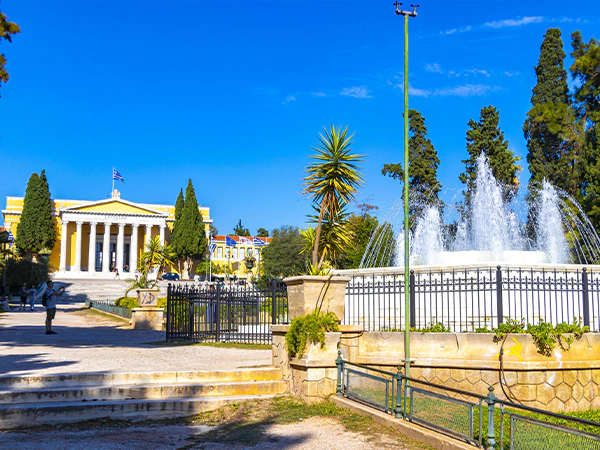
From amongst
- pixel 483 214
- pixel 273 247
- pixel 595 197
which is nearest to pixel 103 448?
pixel 483 214

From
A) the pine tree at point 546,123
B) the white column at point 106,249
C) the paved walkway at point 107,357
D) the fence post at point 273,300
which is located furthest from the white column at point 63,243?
the fence post at point 273,300

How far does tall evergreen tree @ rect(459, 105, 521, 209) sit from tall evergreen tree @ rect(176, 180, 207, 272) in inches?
1825

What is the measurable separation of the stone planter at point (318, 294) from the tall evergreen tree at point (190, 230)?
75.3 m

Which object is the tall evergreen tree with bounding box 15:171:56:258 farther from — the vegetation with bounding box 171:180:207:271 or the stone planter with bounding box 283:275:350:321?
the stone planter with bounding box 283:275:350:321

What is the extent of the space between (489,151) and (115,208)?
58484mm

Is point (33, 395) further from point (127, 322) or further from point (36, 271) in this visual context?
point (36, 271)

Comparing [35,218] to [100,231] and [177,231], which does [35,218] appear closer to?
[100,231]

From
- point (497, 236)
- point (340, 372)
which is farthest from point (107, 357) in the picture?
point (497, 236)

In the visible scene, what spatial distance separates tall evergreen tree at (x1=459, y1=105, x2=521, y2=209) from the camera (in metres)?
44.4

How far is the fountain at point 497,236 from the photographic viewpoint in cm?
1703

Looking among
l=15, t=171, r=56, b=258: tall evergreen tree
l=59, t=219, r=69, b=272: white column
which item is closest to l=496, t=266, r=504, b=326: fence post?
l=15, t=171, r=56, b=258: tall evergreen tree

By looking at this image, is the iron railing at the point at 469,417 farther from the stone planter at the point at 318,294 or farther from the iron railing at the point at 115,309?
the iron railing at the point at 115,309

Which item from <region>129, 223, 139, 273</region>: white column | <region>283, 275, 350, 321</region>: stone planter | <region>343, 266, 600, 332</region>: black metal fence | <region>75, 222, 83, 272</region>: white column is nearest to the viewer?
<region>283, 275, 350, 321</region>: stone planter

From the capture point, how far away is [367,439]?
305 inches
